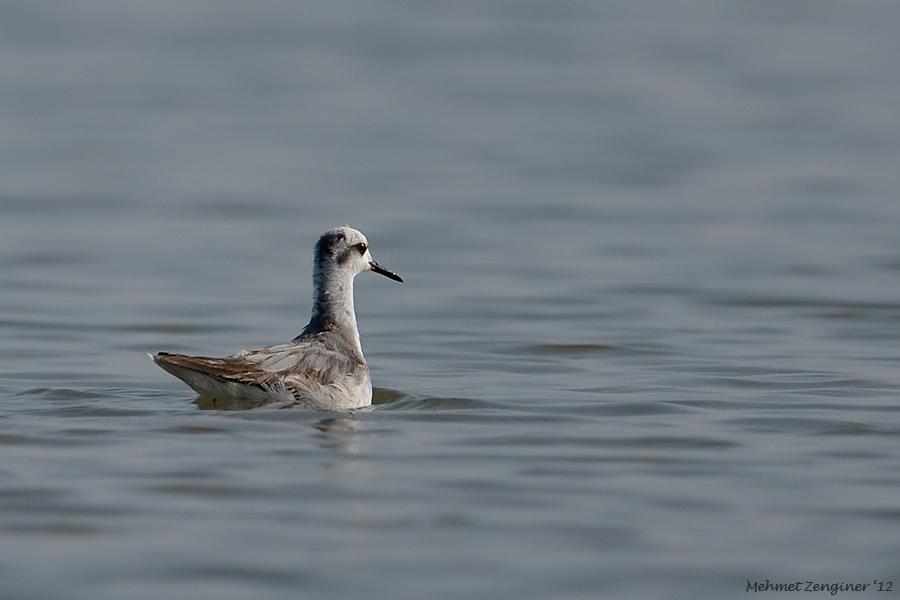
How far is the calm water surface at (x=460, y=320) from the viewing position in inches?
358

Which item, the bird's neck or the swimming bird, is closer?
the swimming bird

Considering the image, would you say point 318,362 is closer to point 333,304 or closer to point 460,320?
point 333,304

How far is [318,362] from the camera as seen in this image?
12.6 m

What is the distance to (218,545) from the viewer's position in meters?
8.94

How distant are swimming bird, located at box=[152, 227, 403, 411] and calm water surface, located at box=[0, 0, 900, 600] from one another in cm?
23

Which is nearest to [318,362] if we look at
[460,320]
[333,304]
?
[333,304]

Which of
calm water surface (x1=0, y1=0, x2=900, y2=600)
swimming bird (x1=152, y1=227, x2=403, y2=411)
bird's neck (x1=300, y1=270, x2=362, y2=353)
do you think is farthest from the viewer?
bird's neck (x1=300, y1=270, x2=362, y2=353)

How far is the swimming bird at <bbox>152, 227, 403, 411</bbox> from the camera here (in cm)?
1204

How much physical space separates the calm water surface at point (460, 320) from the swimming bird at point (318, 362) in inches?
9.1

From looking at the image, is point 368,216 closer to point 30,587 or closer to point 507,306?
point 507,306

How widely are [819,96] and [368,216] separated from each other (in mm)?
13365

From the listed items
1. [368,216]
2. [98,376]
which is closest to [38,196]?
[368,216]

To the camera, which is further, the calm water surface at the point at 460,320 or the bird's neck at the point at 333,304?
the bird's neck at the point at 333,304

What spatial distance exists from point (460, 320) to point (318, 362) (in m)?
4.19
